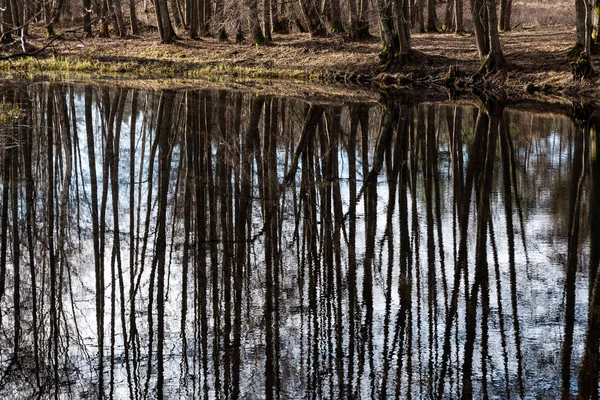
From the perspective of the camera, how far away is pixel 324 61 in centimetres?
3397

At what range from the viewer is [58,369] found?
615 centimetres

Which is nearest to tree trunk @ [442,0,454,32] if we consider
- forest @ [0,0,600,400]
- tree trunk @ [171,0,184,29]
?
tree trunk @ [171,0,184,29]

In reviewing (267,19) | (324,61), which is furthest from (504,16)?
(267,19)

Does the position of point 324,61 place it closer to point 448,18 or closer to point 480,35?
point 480,35

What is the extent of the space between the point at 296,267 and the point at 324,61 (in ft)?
85.9

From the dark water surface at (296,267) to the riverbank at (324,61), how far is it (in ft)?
38.0

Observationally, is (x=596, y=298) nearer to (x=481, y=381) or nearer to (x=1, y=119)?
(x=481, y=381)

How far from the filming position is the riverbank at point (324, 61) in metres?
27.7

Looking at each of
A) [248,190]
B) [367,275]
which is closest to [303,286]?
[367,275]

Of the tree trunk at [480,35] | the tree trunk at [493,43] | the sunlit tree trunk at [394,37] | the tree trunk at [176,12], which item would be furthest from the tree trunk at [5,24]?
the tree trunk at [493,43]

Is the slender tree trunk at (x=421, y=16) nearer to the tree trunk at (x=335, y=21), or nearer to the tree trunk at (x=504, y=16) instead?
the tree trunk at (x=504, y=16)

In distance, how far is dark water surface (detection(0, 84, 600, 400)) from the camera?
6.07 metres

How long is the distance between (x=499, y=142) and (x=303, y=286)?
388 inches

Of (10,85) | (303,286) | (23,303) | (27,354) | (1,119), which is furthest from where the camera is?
(10,85)
